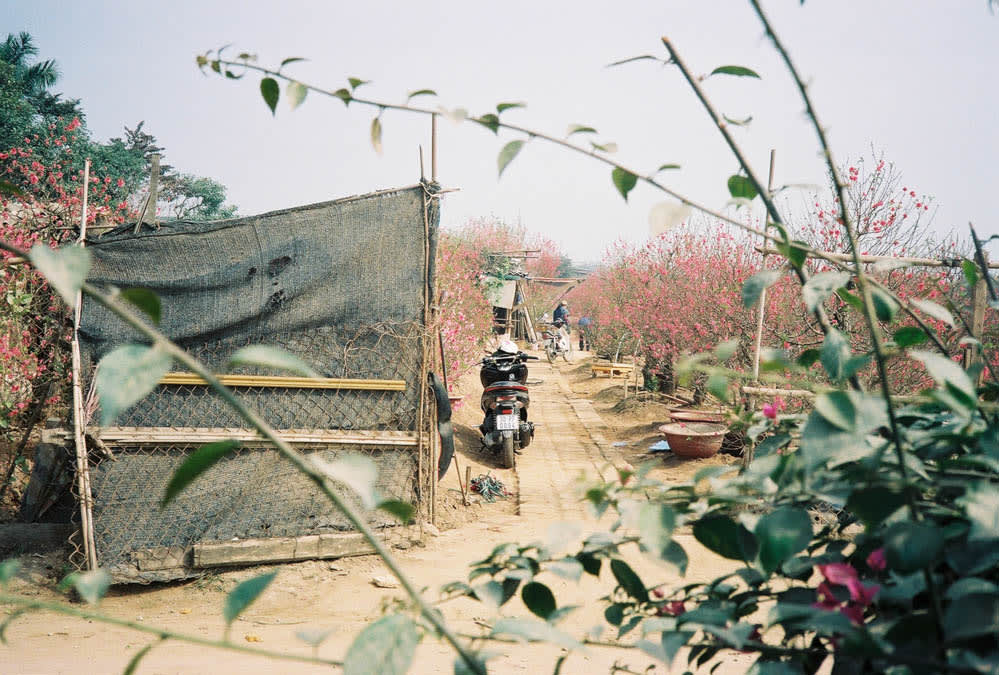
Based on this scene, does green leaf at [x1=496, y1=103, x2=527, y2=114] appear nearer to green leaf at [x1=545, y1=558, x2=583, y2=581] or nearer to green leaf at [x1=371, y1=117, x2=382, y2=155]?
green leaf at [x1=371, y1=117, x2=382, y2=155]

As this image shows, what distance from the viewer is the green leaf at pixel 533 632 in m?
0.60

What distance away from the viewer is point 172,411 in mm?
4406

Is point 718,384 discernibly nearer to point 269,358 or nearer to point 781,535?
point 781,535

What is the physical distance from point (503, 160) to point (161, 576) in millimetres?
4294

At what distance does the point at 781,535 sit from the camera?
2.09 ft

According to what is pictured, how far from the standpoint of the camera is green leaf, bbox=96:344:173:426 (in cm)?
42

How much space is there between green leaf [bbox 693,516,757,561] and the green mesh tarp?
4.02 meters

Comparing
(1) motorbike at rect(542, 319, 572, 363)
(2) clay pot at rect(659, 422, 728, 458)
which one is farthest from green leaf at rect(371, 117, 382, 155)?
(1) motorbike at rect(542, 319, 572, 363)

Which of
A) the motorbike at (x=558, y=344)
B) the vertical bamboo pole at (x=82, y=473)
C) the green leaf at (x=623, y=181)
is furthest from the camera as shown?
the motorbike at (x=558, y=344)

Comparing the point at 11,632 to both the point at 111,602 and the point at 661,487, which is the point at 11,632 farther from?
the point at 661,487

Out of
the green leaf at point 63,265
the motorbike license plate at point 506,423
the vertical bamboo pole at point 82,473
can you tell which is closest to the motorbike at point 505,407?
the motorbike license plate at point 506,423

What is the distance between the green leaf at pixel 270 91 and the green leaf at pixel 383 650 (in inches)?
23.7

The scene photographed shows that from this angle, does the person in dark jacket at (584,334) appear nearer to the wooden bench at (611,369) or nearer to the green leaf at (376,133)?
the wooden bench at (611,369)

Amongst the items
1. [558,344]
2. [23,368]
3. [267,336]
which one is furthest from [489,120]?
[558,344]
